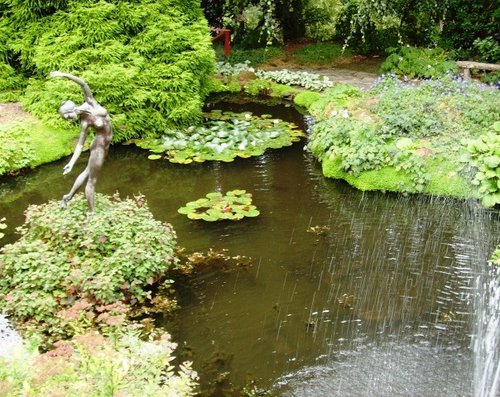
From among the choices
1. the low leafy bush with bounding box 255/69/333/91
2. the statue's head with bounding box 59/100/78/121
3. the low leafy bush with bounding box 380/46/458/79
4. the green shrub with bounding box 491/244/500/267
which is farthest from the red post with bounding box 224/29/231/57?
the green shrub with bounding box 491/244/500/267

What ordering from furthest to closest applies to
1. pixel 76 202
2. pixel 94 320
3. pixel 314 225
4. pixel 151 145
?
pixel 151 145, pixel 314 225, pixel 76 202, pixel 94 320

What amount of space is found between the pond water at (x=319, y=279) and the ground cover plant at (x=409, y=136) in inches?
12.4

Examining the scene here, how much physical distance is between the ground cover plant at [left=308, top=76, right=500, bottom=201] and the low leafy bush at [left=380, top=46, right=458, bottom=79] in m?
2.67

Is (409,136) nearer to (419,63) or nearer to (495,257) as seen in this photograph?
(495,257)

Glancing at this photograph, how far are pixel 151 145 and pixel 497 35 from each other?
33.0 ft

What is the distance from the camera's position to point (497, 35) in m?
15.1

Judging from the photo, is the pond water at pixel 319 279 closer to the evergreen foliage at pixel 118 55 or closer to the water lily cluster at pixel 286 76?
the evergreen foliage at pixel 118 55

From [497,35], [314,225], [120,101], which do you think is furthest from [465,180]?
[497,35]

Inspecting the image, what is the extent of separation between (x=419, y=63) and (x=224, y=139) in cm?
623

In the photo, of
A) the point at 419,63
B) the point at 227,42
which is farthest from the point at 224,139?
the point at 227,42

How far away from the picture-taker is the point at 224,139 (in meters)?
11.5

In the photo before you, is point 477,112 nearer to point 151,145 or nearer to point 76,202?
point 151,145

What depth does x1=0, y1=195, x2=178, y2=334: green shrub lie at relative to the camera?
20.2ft

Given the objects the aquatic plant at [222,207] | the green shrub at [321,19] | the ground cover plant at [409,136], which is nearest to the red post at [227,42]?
the green shrub at [321,19]
